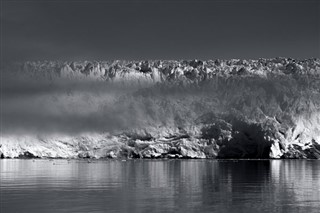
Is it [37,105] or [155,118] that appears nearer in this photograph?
[155,118]

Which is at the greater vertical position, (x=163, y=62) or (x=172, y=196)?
(x=163, y=62)

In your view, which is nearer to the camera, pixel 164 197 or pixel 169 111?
pixel 164 197

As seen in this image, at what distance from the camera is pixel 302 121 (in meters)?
92.8

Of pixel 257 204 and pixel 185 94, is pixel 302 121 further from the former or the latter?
pixel 257 204

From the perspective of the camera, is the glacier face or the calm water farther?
the glacier face

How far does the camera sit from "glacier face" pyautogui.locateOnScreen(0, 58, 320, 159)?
92938 millimetres

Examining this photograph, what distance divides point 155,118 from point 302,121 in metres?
29.1

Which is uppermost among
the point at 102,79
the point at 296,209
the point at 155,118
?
the point at 102,79

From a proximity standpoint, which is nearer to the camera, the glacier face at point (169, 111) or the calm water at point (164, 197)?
the calm water at point (164, 197)

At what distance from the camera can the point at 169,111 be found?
335 ft

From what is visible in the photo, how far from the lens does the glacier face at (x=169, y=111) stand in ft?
305

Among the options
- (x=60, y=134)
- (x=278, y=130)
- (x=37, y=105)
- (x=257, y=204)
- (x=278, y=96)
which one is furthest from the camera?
(x=37, y=105)

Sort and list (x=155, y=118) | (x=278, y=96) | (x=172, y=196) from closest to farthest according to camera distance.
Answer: (x=172, y=196)
(x=278, y=96)
(x=155, y=118)

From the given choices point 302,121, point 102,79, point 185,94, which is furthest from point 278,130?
point 102,79
